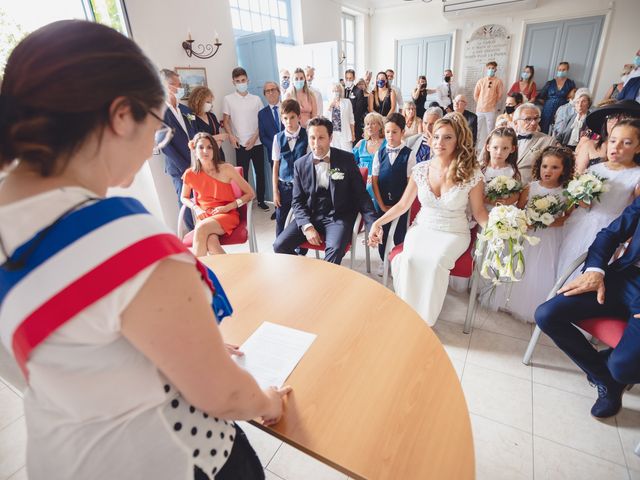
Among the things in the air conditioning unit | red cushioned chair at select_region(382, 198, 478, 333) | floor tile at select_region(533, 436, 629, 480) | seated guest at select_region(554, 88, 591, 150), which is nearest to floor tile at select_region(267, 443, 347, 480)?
floor tile at select_region(533, 436, 629, 480)

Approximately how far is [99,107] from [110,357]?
1.23 feet

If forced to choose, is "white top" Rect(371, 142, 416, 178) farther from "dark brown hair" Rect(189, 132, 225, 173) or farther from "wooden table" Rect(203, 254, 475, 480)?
"wooden table" Rect(203, 254, 475, 480)

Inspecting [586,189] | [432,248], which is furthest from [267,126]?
[586,189]

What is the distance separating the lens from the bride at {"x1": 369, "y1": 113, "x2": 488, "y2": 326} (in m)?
2.17

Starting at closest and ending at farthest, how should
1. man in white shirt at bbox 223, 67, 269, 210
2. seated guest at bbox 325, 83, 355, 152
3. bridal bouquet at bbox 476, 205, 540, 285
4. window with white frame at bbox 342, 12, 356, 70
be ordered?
bridal bouquet at bbox 476, 205, 540, 285 → man in white shirt at bbox 223, 67, 269, 210 → seated guest at bbox 325, 83, 355, 152 → window with white frame at bbox 342, 12, 356, 70

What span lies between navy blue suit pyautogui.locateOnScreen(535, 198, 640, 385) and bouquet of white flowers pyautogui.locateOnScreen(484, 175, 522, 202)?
570mm

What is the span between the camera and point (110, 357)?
1.67ft

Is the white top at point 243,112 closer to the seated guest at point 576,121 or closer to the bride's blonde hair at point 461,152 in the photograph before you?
the bride's blonde hair at point 461,152

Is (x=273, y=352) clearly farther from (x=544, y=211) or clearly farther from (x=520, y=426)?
(x=544, y=211)

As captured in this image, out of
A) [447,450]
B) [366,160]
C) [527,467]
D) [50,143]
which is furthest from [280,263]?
[366,160]

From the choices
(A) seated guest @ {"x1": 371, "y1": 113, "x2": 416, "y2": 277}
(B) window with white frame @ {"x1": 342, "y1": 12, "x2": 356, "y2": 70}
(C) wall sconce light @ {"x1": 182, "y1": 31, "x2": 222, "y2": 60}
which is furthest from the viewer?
(B) window with white frame @ {"x1": 342, "y1": 12, "x2": 356, "y2": 70}

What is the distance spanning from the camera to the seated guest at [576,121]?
13.9 feet

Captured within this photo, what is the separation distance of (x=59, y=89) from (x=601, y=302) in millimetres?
2141

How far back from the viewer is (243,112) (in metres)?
4.54
